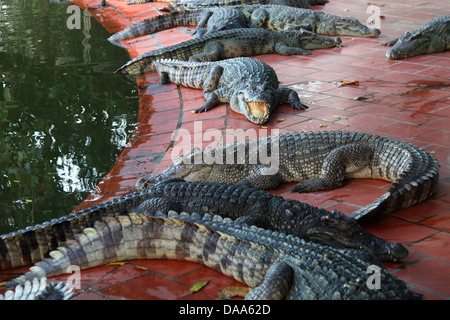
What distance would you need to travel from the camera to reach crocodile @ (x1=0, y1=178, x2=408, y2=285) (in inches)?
140

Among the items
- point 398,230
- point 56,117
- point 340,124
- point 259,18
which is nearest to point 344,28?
point 259,18

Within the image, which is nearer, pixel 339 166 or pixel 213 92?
pixel 339 166

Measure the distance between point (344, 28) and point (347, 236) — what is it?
6.10 metres

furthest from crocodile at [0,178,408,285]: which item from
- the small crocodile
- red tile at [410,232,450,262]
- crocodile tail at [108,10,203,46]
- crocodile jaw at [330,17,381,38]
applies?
the small crocodile

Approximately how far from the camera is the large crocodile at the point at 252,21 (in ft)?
29.8

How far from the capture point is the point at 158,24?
1051 centimetres

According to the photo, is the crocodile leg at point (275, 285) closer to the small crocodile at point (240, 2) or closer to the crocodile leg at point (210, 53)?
the crocodile leg at point (210, 53)

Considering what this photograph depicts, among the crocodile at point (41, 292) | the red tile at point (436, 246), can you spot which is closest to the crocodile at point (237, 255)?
the crocodile at point (41, 292)

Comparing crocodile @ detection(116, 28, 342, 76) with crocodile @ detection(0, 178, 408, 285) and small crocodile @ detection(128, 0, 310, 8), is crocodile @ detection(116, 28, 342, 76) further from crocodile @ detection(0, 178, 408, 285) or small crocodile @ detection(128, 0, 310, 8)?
crocodile @ detection(0, 178, 408, 285)

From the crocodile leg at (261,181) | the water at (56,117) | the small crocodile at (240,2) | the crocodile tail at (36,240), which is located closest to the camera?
the crocodile tail at (36,240)

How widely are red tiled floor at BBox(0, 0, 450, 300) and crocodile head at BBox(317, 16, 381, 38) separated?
5.4 inches

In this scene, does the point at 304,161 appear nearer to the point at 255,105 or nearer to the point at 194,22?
the point at 255,105
